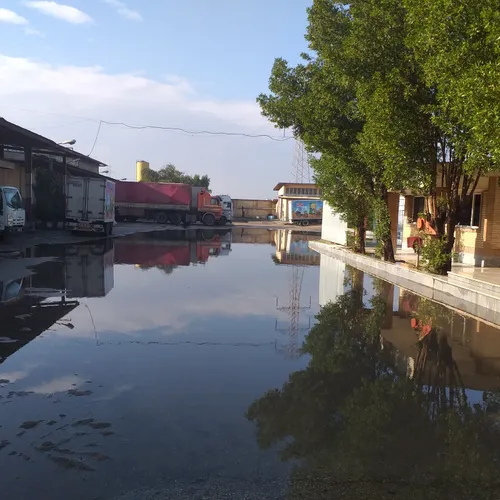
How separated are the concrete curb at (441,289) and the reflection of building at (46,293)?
25.8ft

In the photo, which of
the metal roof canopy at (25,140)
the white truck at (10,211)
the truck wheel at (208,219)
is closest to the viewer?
the white truck at (10,211)

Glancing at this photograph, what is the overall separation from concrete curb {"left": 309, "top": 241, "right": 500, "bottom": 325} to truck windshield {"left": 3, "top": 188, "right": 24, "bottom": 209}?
1424cm

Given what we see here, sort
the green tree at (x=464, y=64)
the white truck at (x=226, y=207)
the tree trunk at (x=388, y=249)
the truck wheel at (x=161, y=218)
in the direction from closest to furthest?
the green tree at (x=464, y=64), the tree trunk at (x=388, y=249), the truck wheel at (x=161, y=218), the white truck at (x=226, y=207)

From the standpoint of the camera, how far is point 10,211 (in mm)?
20766

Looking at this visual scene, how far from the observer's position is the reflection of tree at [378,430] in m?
3.63

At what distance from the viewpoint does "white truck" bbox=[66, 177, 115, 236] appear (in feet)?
84.2

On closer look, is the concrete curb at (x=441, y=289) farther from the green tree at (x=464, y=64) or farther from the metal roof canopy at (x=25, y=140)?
the metal roof canopy at (x=25, y=140)

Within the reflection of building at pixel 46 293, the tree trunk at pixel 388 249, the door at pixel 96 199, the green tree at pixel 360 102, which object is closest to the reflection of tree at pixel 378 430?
the reflection of building at pixel 46 293

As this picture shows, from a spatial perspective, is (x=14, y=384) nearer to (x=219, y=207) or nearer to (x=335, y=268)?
(x=335, y=268)

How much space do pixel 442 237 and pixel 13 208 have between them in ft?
55.1

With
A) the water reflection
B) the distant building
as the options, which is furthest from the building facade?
the distant building

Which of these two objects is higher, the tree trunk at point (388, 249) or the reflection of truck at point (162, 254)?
the tree trunk at point (388, 249)

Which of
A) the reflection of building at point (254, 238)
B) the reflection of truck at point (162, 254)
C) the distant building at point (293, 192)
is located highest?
the distant building at point (293, 192)

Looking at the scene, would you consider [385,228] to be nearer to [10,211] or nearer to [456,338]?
[456,338]
